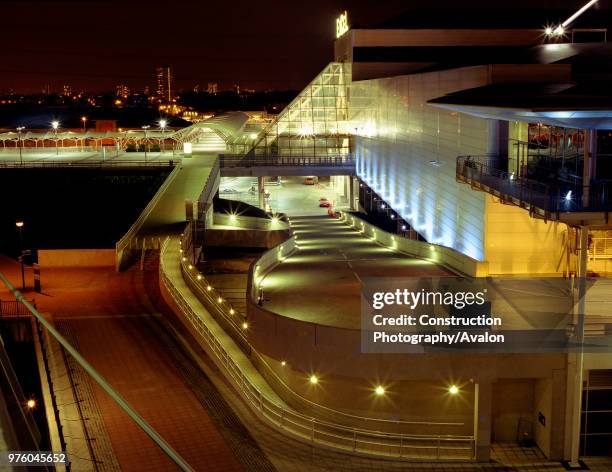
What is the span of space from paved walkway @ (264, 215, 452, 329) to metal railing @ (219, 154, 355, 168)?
21.4m

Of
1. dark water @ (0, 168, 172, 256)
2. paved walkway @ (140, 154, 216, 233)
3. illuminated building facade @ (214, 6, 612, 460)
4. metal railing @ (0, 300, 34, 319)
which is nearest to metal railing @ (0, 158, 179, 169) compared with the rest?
dark water @ (0, 168, 172, 256)

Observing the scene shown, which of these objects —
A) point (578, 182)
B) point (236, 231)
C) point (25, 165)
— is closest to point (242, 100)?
point (25, 165)

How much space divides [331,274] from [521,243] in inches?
204

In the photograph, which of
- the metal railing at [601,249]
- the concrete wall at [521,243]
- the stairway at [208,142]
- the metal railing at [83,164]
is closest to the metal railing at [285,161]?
the metal railing at [83,164]

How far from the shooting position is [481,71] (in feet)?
71.6

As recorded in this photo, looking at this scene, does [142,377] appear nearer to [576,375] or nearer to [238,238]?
[576,375]

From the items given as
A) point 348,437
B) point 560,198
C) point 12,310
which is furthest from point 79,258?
point 560,198

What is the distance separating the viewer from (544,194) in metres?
15.8

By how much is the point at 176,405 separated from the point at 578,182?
971 centimetres

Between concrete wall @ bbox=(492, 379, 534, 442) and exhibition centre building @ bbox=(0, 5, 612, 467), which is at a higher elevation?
exhibition centre building @ bbox=(0, 5, 612, 467)

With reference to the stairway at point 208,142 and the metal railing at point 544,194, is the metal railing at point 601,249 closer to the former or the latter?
the metal railing at point 544,194

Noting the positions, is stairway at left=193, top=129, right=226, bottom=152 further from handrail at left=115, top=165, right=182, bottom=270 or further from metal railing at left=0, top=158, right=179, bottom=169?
handrail at left=115, top=165, right=182, bottom=270

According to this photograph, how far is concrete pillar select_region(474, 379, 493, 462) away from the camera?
47.6 ft

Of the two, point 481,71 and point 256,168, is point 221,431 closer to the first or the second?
point 481,71
